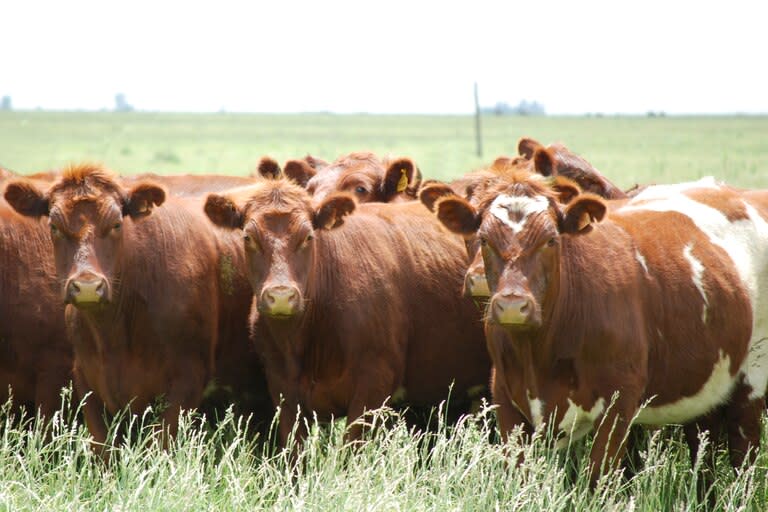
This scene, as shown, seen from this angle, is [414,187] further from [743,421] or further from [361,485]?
[361,485]

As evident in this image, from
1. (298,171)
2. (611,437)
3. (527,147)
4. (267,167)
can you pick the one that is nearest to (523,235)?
(611,437)

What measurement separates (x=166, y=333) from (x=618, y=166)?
38265mm

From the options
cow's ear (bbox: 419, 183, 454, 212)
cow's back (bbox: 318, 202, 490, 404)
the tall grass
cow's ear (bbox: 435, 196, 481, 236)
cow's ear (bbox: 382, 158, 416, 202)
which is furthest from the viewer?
cow's ear (bbox: 382, 158, 416, 202)

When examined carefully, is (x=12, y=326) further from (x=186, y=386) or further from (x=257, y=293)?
(x=257, y=293)

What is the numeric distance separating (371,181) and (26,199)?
3158 mm

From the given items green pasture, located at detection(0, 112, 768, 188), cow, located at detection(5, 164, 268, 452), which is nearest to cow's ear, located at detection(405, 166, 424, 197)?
cow, located at detection(5, 164, 268, 452)

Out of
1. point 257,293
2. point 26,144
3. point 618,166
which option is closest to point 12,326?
point 257,293

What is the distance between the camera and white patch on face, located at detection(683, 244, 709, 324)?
6075 millimetres

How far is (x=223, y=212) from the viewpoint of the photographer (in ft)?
21.3

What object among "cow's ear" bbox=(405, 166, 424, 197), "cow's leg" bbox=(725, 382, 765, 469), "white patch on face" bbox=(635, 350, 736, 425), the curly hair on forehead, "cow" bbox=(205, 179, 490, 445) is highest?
the curly hair on forehead

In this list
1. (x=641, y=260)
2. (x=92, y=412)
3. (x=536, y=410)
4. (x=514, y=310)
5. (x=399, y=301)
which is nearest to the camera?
(x=514, y=310)

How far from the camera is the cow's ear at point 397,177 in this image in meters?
8.76

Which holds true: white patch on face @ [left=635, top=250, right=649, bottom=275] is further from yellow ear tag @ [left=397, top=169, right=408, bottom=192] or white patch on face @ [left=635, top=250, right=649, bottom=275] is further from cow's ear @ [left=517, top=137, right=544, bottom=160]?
cow's ear @ [left=517, top=137, right=544, bottom=160]

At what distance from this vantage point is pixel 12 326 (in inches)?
267
